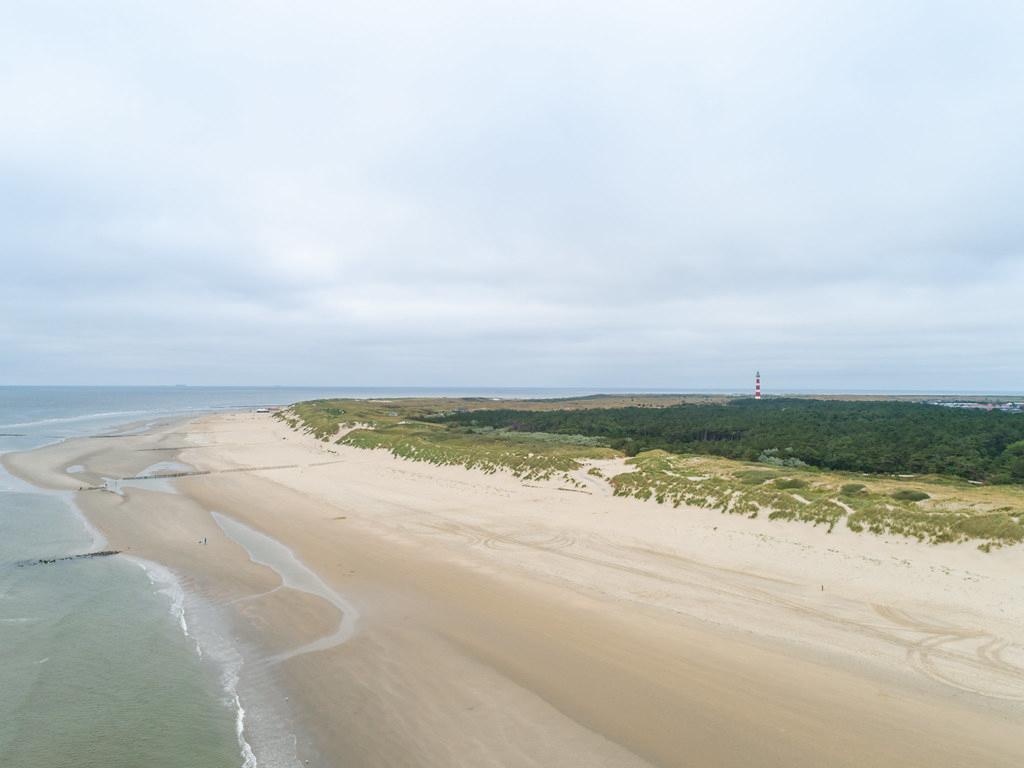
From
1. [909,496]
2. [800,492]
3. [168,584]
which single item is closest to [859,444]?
[909,496]

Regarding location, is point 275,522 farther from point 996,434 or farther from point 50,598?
point 996,434

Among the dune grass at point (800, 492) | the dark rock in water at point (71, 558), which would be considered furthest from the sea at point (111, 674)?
the dune grass at point (800, 492)

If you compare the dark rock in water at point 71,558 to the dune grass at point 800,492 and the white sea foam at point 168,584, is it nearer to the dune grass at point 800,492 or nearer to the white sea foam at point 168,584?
the white sea foam at point 168,584

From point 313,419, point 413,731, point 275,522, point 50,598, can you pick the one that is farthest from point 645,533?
point 313,419

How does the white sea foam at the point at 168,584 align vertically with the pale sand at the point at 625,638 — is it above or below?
below

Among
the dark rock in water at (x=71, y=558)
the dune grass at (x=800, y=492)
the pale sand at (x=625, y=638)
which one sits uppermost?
the dune grass at (x=800, y=492)

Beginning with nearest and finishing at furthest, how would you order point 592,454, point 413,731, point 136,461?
point 413,731 → point 592,454 → point 136,461

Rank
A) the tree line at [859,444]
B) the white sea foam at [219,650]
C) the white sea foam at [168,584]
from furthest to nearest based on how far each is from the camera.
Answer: the tree line at [859,444]
the white sea foam at [168,584]
the white sea foam at [219,650]

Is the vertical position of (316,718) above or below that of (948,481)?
below

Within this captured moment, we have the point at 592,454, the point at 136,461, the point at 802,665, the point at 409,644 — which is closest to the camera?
the point at 802,665
